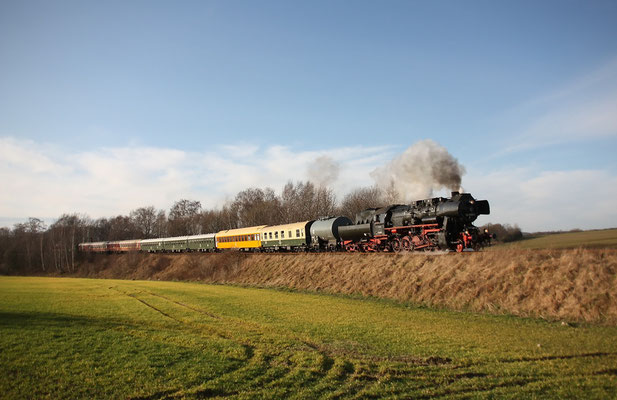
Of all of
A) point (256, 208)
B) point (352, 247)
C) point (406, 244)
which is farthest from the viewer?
point (256, 208)

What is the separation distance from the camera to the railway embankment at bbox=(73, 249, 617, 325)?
51.8ft

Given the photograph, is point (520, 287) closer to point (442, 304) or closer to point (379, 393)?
point (442, 304)

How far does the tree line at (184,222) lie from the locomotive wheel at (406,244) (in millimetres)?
33492

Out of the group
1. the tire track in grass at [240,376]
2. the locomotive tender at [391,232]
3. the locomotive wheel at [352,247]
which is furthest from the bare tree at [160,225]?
the tire track in grass at [240,376]

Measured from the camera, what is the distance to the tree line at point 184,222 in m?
68.5

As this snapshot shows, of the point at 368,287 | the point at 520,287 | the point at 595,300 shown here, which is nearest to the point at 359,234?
the point at 368,287

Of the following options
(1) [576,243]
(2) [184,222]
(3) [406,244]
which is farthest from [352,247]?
(2) [184,222]

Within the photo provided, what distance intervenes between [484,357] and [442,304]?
30.4 feet

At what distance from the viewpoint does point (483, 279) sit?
754 inches

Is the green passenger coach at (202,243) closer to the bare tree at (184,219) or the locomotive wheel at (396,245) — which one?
the locomotive wheel at (396,245)

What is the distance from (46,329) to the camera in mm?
13109

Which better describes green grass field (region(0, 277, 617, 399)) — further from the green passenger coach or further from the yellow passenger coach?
the green passenger coach

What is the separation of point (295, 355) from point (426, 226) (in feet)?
55.2

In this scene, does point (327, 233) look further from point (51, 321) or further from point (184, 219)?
point (184, 219)
